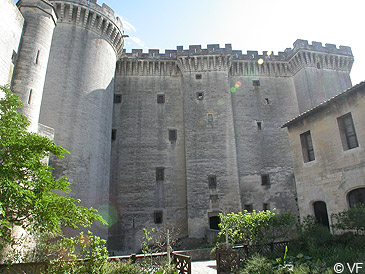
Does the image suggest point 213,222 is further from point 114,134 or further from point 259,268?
point 259,268

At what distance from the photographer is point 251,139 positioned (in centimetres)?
2309

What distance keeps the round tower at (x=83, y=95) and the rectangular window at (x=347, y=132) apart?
14464 mm

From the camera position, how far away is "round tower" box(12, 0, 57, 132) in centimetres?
1160

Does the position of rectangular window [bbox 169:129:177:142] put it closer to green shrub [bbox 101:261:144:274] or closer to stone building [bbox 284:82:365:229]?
stone building [bbox 284:82:365:229]

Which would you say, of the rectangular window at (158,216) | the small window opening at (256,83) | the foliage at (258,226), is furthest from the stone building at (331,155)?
the small window opening at (256,83)

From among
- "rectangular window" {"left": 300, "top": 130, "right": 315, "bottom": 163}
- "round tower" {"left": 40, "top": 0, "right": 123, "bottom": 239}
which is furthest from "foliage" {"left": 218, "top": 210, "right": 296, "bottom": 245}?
"round tower" {"left": 40, "top": 0, "right": 123, "bottom": 239}

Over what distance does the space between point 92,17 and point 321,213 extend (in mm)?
19740

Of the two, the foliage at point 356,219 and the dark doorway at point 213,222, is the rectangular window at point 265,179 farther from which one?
the foliage at point 356,219

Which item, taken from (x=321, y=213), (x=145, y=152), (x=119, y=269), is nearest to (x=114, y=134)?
(x=145, y=152)

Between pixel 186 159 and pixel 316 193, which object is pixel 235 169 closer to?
pixel 186 159

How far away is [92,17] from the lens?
771 inches

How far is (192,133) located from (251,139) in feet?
17.5

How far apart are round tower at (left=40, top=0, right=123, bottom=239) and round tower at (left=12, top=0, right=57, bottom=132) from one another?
174 inches

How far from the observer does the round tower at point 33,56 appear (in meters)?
11.6
